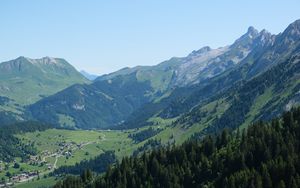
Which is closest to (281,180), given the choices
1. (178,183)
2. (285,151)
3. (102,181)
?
(285,151)

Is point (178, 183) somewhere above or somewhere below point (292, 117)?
below

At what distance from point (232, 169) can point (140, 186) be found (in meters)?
37.3

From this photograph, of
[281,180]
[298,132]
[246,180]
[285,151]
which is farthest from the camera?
[298,132]

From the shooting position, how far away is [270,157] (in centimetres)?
15175

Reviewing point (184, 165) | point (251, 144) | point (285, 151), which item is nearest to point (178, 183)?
point (184, 165)

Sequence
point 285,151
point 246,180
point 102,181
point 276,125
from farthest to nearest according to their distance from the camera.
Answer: point 102,181 < point 276,125 < point 285,151 < point 246,180

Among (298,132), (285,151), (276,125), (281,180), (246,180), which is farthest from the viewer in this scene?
(276,125)

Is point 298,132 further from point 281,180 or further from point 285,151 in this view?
point 281,180

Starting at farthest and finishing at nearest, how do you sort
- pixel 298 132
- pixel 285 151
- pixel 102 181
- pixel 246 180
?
pixel 102 181 < pixel 298 132 < pixel 285 151 < pixel 246 180

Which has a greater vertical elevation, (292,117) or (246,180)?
(292,117)

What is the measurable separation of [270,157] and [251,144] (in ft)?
40.8

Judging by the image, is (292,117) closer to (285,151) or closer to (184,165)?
(285,151)

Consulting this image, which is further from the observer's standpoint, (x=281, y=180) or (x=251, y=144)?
(x=251, y=144)

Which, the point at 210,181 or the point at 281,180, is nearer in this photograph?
the point at 281,180
